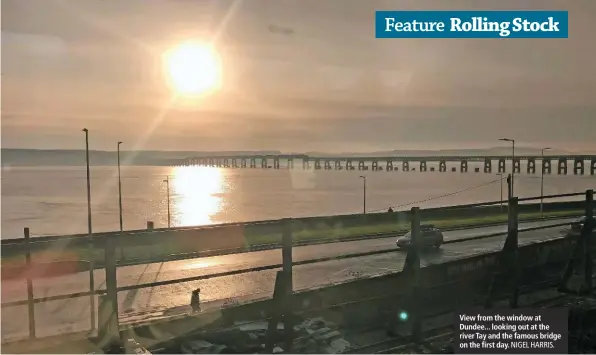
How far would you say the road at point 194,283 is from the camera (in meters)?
13.1

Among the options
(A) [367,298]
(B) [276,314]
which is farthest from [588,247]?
(B) [276,314]

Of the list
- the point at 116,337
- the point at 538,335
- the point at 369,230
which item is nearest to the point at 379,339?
the point at 538,335

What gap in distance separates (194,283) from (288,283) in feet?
50.6

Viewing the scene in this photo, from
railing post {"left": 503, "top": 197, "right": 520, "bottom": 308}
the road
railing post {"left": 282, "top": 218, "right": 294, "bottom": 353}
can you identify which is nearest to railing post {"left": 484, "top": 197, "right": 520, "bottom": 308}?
railing post {"left": 503, "top": 197, "right": 520, "bottom": 308}

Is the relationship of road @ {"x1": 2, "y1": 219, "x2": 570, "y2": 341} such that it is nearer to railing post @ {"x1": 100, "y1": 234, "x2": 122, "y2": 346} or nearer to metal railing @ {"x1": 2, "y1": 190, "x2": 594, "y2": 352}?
metal railing @ {"x1": 2, "y1": 190, "x2": 594, "y2": 352}

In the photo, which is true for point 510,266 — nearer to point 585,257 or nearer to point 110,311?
point 585,257

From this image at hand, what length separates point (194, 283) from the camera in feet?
64.6

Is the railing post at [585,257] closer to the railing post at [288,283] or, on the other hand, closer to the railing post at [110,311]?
the railing post at [288,283]

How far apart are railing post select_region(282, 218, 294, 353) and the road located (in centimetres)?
532

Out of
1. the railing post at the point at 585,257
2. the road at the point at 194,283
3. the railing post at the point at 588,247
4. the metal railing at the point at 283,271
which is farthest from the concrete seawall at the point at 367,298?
the road at the point at 194,283

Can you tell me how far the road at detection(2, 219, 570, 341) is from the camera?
13.1 meters

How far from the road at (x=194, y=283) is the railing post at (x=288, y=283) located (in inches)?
210

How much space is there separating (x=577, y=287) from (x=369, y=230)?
21563 millimetres

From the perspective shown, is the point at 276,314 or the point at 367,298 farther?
the point at 367,298
